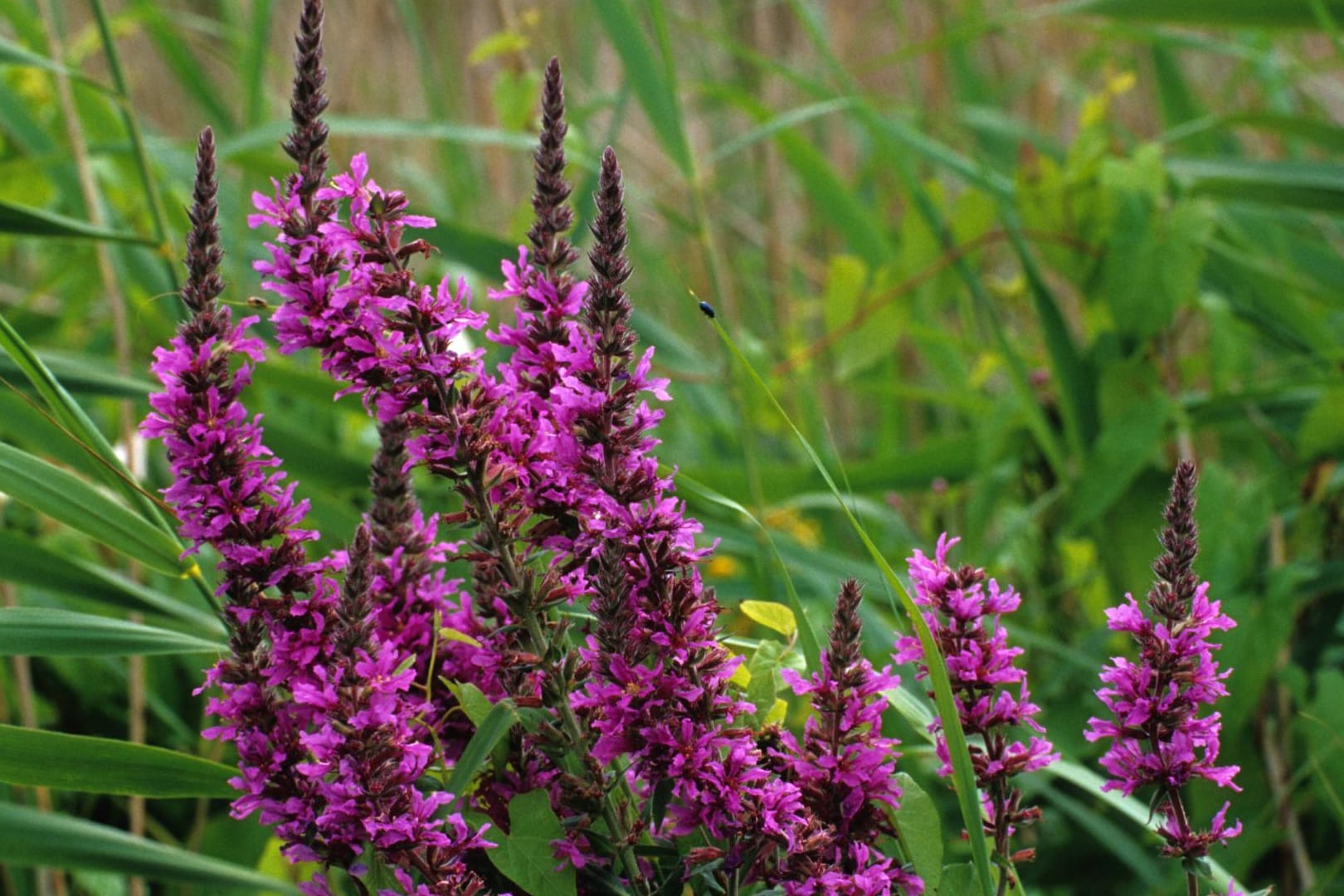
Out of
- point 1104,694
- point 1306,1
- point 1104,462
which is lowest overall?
point 1104,694

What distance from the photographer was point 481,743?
577 mm

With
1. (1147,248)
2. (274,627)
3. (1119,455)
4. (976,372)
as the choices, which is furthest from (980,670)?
(976,372)

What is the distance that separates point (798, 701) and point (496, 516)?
954 mm

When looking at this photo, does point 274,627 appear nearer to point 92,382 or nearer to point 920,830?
point 920,830

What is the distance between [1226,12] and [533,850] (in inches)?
49.9

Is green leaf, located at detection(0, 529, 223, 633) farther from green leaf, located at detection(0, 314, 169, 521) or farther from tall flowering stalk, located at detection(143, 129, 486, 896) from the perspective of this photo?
Answer: tall flowering stalk, located at detection(143, 129, 486, 896)

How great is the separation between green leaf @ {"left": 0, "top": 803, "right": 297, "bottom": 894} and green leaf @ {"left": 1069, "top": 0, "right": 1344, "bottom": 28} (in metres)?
1.32

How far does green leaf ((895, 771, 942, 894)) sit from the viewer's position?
61cm

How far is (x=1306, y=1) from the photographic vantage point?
142cm

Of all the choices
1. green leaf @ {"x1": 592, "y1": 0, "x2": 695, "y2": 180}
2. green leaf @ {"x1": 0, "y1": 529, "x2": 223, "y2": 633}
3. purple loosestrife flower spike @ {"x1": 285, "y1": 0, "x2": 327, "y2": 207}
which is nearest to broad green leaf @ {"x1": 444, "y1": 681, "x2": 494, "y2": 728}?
purple loosestrife flower spike @ {"x1": 285, "y1": 0, "x2": 327, "y2": 207}

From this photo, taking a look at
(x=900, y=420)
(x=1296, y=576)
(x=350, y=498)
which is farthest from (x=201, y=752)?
(x=900, y=420)

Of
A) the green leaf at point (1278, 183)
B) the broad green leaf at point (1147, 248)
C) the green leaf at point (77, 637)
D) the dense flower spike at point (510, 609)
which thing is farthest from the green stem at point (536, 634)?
the green leaf at point (1278, 183)

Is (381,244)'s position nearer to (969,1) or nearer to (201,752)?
(201,752)

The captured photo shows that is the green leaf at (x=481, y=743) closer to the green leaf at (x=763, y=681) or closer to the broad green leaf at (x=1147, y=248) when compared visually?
the green leaf at (x=763, y=681)
